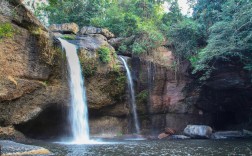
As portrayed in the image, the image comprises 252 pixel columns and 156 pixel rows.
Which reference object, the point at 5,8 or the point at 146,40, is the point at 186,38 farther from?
the point at 5,8

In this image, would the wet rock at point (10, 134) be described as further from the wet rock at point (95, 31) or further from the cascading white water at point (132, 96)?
the wet rock at point (95, 31)

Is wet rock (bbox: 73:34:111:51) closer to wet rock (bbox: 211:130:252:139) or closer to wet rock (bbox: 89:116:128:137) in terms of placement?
wet rock (bbox: 89:116:128:137)

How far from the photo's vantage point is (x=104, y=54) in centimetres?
1883

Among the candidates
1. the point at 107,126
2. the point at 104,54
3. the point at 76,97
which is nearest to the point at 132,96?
the point at 107,126

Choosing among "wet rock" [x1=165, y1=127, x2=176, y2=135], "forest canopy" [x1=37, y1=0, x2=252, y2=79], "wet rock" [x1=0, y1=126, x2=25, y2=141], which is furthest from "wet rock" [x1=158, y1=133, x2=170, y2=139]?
"wet rock" [x1=0, y1=126, x2=25, y2=141]

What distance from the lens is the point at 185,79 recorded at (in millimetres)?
21703

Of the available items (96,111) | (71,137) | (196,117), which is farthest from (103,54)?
(196,117)

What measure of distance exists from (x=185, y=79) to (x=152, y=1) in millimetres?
10058

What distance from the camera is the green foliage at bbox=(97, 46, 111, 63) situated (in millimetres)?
18750

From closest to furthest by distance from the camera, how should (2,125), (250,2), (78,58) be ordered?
1. (2,125)
2. (250,2)
3. (78,58)

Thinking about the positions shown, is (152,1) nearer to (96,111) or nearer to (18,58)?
(96,111)

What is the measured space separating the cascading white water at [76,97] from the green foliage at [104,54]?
1.47 meters

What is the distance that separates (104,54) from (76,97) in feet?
10.5

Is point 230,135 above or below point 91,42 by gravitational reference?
below
